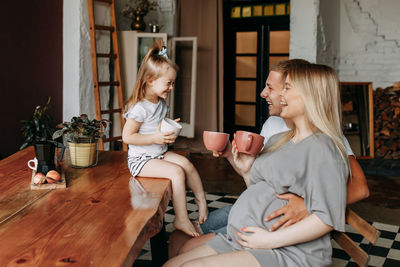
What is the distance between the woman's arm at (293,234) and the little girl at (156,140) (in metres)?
0.54

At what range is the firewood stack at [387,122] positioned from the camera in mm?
5566

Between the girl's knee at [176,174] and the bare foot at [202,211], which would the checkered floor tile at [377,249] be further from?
the girl's knee at [176,174]

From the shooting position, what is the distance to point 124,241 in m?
1.21

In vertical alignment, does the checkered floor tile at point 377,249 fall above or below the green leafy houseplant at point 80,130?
below

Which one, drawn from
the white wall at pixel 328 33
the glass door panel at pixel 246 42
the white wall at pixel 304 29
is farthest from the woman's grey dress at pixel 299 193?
the glass door panel at pixel 246 42

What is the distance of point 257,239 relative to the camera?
142 cm

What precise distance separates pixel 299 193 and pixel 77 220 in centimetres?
70

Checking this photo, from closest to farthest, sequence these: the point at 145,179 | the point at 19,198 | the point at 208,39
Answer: the point at 19,198
the point at 145,179
the point at 208,39

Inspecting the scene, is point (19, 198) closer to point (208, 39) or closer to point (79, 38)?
point (79, 38)

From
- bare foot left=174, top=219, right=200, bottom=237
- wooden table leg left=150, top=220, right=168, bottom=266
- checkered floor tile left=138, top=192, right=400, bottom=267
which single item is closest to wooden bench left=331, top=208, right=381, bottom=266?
bare foot left=174, top=219, right=200, bottom=237

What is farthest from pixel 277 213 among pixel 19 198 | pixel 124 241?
pixel 19 198

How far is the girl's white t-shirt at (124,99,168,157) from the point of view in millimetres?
2061

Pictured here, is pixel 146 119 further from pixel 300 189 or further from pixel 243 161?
pixel 300 189

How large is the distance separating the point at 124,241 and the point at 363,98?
201 inches
